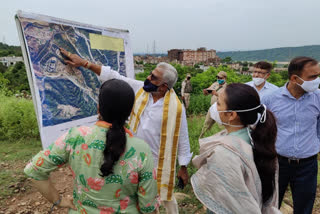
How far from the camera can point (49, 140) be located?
5.09 ft

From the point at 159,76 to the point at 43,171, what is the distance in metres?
1.17

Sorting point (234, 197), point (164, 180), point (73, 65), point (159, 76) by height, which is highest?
point (73, 65)

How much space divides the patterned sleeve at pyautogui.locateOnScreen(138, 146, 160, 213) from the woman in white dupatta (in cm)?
23

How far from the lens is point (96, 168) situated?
995mm

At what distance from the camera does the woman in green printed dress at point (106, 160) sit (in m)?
0.99

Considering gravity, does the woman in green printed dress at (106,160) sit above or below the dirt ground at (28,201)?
above

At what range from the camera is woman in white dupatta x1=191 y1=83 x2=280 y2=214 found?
1.03 meters

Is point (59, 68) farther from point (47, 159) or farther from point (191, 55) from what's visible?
point (191, 55)

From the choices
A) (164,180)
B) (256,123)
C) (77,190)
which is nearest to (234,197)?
(256,123)

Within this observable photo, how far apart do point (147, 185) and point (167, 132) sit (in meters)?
0.95

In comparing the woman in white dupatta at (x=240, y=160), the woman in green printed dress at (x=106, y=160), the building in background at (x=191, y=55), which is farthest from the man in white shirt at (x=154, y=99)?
the building in background at (x=191, y=55)

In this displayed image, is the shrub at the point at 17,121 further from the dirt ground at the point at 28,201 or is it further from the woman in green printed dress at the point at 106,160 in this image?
the woman in green printed dress at the point at 106,160

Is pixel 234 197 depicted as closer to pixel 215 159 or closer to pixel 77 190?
pixel 215 159

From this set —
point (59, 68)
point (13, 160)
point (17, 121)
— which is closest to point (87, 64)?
point (59, 68)
